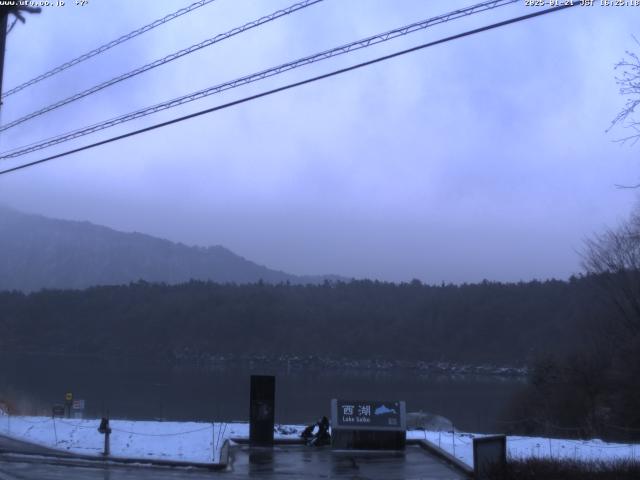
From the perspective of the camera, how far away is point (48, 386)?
5994cm

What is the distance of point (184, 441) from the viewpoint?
2136cm

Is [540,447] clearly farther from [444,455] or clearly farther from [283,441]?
[283,441]

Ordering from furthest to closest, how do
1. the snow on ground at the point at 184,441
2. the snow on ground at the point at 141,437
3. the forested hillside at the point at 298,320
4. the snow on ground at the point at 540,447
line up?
the forested hillside at the point at 298,320 < the snow on ground at the point at 141,437 < the snow on ground at the point at 184,441 < the snow on ground at the point at 540,447

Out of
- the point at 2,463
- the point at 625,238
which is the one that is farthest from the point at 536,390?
the point at 2,463

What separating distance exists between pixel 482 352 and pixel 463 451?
51.7 m

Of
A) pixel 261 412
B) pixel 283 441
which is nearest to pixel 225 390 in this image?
pixel 283 441

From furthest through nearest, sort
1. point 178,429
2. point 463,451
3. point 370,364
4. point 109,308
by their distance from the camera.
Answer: point 109,308
point 370,364
point 178,429
point 463,451

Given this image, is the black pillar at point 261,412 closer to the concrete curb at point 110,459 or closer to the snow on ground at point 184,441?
the concrete curb at point 110,459

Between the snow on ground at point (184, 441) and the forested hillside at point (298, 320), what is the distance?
41385 millimetres

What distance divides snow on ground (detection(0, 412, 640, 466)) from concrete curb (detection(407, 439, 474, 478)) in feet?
0.83

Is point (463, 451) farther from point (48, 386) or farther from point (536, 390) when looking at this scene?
point (48, 386)

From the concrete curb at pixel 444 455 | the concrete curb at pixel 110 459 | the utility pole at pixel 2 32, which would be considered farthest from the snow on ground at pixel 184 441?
the utility pole at pixel 2 32

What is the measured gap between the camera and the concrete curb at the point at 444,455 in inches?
669

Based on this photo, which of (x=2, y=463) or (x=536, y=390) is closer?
(x=2, y=463)
